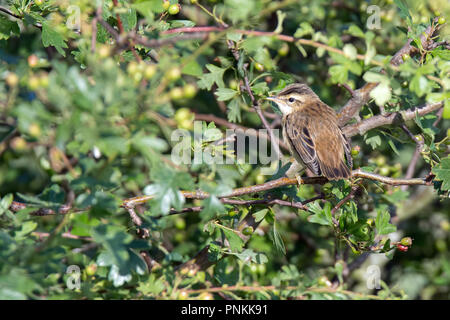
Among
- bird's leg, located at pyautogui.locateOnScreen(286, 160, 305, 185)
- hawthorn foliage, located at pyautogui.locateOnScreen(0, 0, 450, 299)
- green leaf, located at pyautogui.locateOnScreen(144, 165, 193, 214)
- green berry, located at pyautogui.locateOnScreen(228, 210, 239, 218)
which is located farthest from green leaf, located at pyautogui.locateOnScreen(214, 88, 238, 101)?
green leaf, located at pyautogui.locateOnScreen(144, 165, 193, 214)

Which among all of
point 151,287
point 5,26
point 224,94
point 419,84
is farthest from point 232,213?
point 5,26

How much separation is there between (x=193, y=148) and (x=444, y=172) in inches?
64.7

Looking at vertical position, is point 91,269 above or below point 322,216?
below

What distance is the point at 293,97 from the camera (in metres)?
4.58

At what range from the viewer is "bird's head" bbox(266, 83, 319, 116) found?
4359mm

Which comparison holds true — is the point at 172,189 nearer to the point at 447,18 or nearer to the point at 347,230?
the point at 347,230

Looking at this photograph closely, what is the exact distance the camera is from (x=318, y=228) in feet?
18.3

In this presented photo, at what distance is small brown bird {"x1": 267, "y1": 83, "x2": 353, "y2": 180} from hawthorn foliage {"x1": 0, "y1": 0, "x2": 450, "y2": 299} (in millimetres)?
178

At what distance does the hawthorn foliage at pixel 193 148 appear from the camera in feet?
6.58

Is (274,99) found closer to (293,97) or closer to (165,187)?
(293,97)

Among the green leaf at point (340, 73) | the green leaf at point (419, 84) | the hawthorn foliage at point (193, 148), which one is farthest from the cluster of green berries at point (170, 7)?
the green leaf at point (419, 84)

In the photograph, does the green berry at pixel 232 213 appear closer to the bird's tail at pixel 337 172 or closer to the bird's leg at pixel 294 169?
the bird's leg at pixel 294 169

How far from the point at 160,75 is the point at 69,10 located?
1.10 meters

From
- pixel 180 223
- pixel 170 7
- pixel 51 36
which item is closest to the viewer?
pixel 51 36
